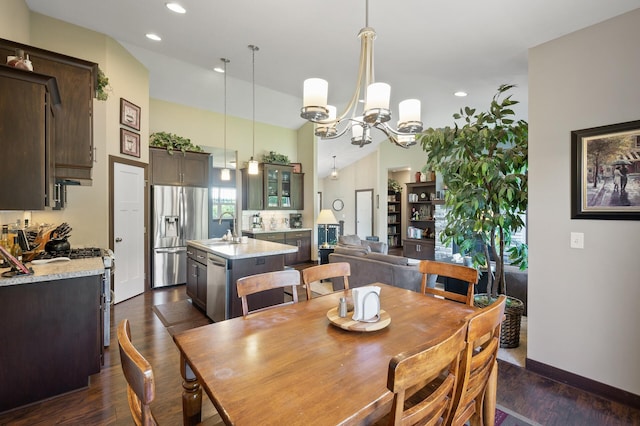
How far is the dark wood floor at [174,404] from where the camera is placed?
1.93 meters

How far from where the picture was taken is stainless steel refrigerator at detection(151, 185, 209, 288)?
193 inches

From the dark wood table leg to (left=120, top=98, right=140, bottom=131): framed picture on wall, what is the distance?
4141 millimetres

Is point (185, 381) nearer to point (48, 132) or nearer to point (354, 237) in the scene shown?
point (48, 132)

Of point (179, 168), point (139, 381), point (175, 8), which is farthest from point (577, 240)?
point (179, 168)

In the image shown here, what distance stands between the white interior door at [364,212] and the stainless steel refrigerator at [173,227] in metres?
5.74

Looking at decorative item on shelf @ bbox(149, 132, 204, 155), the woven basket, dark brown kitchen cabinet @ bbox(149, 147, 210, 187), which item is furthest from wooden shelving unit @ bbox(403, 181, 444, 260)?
decorative item on shelf @ bbox(149, 132, 204, 155)

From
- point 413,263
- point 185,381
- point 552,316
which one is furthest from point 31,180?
point 552,316

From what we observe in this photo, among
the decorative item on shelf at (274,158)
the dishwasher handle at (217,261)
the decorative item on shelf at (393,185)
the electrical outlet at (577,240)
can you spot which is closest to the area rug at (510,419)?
the electrical outlet at (577,240)

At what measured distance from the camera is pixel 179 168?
525 centimetres

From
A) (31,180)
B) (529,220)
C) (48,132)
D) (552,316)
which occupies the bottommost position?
(552,316)

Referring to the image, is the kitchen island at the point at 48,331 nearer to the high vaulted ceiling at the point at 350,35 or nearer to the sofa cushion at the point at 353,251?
the high vaulted ceiling at the point at 350,35

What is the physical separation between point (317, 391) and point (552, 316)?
7.88ft

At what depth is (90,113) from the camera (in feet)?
9.34

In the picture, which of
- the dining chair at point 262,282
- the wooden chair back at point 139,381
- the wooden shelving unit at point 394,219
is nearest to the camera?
the wooden chair back at point 139,381
